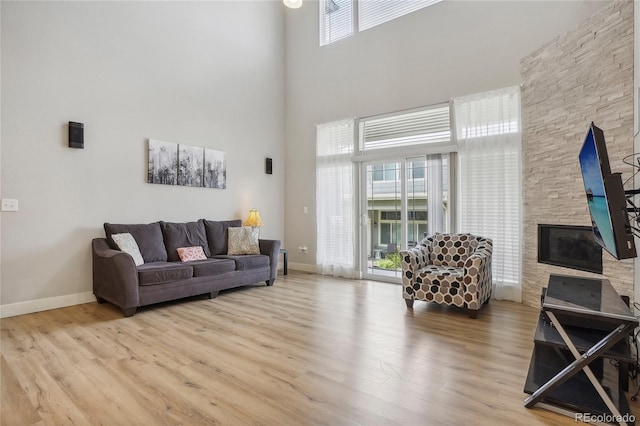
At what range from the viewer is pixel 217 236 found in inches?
203

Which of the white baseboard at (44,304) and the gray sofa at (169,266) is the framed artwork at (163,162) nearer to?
the gray sofa at (169,266)

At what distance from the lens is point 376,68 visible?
5.49 m

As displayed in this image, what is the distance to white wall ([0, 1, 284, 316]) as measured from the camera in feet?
11.7

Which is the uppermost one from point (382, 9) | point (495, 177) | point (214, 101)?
point (382, 9)

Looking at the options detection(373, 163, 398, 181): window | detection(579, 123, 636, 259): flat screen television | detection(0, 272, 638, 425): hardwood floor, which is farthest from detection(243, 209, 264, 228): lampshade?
detection(579, 123, 636, 259): flat screen television

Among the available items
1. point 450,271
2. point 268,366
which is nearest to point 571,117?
point 450,271

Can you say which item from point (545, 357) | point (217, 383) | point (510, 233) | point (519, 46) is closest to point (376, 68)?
point (519, 46)

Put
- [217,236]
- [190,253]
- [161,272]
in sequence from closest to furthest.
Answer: [161,272] → [190,253] → [217,236]

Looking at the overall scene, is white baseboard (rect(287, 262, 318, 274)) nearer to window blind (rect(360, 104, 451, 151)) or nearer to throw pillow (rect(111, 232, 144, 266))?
window blind (rect(360, 104, 451, 151))

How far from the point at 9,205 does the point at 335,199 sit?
14.1 ft

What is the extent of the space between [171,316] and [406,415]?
274 centimetres

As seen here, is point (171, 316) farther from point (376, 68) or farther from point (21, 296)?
point (376, 68)

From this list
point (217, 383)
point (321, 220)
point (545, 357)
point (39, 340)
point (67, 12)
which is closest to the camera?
point (217, 383)

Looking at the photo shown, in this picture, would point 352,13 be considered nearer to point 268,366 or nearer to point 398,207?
point 398,207
